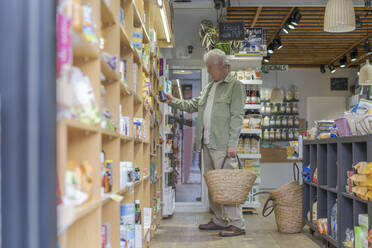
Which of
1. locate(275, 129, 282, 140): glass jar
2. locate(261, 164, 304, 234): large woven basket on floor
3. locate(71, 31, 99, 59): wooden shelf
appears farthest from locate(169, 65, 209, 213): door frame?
locate(275, 129, 282, 140): glass jar

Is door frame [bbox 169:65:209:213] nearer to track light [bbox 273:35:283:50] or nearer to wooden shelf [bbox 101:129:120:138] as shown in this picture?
track light [bbox 273:35:283:50]

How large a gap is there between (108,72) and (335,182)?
2.92 metres

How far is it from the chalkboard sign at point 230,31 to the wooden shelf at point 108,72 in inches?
170

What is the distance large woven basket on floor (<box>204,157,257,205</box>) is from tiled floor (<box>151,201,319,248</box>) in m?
Result: 0.41

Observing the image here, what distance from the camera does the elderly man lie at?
16.4 feet

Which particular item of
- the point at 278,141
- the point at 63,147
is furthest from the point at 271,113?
the point at 63,147

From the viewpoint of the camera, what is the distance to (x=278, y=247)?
14.6ft

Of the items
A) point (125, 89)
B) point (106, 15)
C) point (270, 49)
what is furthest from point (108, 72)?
point (270, 49)

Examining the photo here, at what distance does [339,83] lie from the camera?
1359 cm

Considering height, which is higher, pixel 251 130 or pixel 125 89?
pixel 125 89

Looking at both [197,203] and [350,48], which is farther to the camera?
[350,48]

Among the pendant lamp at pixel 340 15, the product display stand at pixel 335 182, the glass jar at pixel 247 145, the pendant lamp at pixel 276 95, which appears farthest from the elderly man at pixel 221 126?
the pendant lamp at pixel 276 95

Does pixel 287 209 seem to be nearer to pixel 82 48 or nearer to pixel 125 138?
pixel 125 138

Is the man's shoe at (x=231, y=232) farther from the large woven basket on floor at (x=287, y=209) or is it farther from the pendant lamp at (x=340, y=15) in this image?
the pendant lamp at (x=340, y=15)
